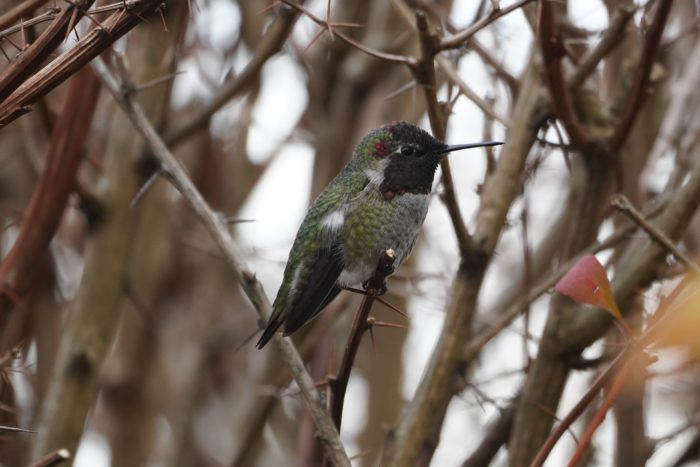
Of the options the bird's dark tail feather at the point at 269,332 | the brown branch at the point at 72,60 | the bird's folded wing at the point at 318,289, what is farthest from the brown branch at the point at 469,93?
the brown branch at the point at 72,60

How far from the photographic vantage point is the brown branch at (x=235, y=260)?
256cm

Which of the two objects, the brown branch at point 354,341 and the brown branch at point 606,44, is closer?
the brown branch at point 354,341

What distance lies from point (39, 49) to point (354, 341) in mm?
1075

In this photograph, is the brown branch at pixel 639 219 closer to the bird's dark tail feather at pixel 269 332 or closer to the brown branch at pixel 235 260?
the brown branch at pixel 235 260

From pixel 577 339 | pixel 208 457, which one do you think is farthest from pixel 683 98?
pixel 208 457

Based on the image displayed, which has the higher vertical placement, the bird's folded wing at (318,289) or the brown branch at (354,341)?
the bird's folded wing at (318,289)

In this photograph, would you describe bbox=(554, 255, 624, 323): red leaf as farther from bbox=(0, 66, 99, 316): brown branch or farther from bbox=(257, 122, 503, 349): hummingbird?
bbox=(0, 66, 99, 316): brown branch

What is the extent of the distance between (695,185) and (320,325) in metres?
2.16

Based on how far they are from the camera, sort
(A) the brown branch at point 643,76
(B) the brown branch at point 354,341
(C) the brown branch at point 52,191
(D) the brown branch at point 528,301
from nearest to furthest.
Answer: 1. (B) the brown branch at point 354,341
2. (A) the brown branch at point 643,76
3. (D) the brown branch at point 528,301
4. (C) the brown branch at point 52,191

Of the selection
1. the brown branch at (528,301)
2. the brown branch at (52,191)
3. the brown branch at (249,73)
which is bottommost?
the brown branch at (528,301)

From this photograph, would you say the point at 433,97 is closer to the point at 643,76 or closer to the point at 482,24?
the point at 482,24

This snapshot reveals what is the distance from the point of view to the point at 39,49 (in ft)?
5.94

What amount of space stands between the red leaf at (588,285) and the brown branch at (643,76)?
4.25 feet

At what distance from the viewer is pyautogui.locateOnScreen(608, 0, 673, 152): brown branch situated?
308 centimetres
